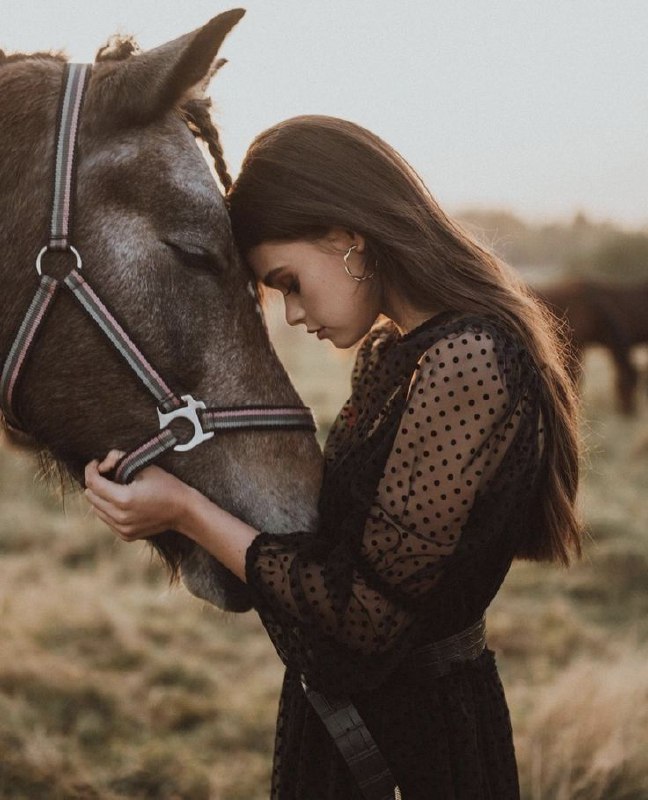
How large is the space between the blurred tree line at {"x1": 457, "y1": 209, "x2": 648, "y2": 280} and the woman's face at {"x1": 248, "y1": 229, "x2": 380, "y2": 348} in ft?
49.7

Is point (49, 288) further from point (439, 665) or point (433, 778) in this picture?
point (433, 778)

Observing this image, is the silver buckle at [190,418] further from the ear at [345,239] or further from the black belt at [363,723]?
the black belt at [363,723]

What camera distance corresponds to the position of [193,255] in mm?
1880

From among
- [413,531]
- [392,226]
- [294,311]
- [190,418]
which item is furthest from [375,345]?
[413,531]

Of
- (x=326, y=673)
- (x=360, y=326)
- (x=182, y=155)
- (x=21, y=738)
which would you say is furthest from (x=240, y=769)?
(x=182, y=155)

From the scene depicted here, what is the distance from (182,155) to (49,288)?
42cm

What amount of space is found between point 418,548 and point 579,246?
28.7 m

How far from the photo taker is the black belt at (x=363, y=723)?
1.82 metres

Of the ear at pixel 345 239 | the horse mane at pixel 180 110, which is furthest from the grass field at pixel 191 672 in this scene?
the ear at pixel 345 239

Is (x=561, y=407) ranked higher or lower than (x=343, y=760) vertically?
higher

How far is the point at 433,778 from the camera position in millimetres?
1889

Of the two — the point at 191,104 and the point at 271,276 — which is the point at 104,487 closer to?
the point at 271,276

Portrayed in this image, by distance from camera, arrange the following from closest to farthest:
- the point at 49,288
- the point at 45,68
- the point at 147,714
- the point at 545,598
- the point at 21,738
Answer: the point at 49,288, the point at 45,68, the point at 21,738, the point at 147,714, the point at 545,598

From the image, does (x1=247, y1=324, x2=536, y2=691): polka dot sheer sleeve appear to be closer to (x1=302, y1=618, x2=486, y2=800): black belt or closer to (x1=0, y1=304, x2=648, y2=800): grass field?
(x1=302, y1=618, x2=486, y2=800): black belt
